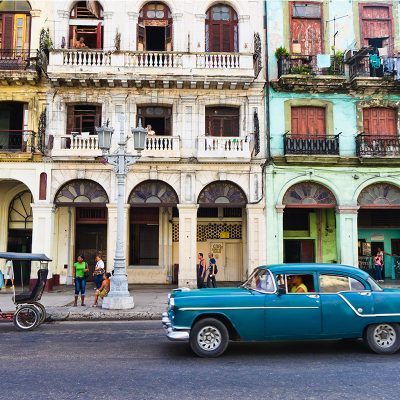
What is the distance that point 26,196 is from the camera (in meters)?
21.2

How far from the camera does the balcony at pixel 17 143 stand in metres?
18.7

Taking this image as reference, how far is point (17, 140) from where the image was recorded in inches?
768

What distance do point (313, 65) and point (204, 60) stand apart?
17.3 ft

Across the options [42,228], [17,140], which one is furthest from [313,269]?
[17,140]

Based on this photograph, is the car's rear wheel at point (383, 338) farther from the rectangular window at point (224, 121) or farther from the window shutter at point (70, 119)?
the window shutter at point (70, 119)

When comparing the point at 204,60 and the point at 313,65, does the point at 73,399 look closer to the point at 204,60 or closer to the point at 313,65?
the point at 204,60

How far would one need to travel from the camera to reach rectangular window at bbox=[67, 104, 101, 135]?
64.4 feet

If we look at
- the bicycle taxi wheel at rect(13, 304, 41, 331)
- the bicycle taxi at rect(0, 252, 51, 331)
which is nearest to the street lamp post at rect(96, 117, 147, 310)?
the bicycle taxi at rect(0, 252, 51, 331)

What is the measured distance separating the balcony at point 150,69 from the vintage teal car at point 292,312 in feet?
42.3

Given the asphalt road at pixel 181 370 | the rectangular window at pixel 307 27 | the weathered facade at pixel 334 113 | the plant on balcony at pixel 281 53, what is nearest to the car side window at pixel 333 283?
the asphalt road at pixel 181 370

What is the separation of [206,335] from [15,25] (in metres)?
18.2

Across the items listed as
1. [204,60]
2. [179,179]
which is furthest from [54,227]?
[204,60]

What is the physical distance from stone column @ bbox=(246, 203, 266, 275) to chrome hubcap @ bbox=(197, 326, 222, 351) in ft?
37.2

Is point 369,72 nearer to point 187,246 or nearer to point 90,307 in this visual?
point 187,246
